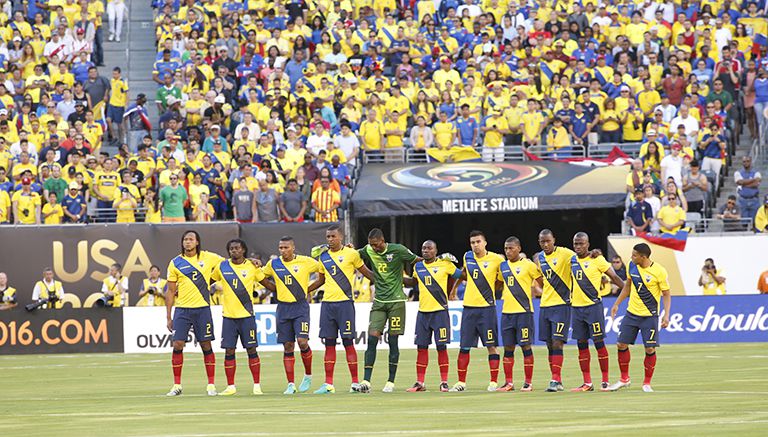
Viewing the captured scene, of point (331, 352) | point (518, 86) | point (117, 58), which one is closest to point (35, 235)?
point (117, 58)

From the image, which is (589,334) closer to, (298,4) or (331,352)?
(331,352)

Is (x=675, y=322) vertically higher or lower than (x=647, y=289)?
lower

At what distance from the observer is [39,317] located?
3212cm

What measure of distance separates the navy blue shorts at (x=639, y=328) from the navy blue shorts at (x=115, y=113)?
2151cm

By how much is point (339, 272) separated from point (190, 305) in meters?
2.06

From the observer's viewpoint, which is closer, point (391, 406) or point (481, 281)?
point (391, 406)

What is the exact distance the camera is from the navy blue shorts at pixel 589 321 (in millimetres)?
19594

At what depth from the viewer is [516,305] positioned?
19.9 meters

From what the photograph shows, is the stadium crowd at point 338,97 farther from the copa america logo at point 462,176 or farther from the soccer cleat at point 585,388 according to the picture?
the soccer cleat at point 585,388

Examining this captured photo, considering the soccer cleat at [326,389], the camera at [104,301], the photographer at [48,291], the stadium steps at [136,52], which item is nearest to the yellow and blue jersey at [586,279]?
the soccer cleat at [326,389]

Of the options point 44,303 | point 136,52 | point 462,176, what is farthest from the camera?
point 136,52

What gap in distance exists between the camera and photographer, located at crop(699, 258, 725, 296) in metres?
32.4

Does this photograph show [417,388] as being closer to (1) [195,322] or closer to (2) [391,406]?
(2) [391,406]

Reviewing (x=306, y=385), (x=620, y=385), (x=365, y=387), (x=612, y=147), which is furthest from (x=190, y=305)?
(x=612, y=147)
